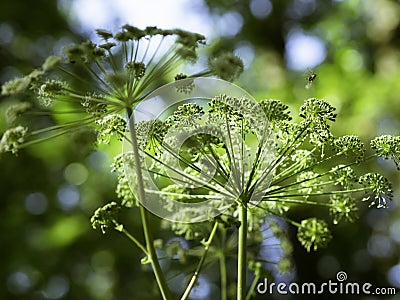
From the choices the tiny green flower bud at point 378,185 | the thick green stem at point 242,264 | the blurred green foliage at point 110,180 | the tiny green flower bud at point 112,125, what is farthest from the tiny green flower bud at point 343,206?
the blurred green foliage at point 110,180

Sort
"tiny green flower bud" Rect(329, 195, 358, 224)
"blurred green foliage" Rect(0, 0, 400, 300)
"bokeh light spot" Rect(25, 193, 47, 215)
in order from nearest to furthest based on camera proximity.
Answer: "tiny green flower bud" Rect(329, 195, 358, 224)
"blurred green foliage" Rect(0, 0, 400, 300)
"bokeh light spot" Rect(25, 193, 47, 215)

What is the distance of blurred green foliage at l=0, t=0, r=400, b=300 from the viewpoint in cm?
254

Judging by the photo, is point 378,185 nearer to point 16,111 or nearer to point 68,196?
point 16,111

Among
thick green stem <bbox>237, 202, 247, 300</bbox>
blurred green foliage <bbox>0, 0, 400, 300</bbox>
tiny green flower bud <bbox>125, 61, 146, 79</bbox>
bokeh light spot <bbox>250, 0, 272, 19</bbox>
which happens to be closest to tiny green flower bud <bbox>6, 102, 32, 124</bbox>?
tiny green flower bud <bbox>125, 61, 146, 79</bbox>

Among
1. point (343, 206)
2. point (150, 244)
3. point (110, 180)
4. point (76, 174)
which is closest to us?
point (150, 244)

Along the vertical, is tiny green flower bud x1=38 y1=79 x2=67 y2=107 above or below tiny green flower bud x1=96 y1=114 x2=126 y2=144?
above

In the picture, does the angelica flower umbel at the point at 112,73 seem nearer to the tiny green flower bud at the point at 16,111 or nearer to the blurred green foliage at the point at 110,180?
the tiny green flower bud at the point at 16,111

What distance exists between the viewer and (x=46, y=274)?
314 centimetres

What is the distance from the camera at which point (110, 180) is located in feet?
10.1

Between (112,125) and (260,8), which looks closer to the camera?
(112,125)

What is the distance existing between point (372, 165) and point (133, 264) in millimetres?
1818

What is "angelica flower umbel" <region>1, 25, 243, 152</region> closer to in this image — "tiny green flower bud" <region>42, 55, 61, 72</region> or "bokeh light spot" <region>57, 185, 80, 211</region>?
"tiny green flower bud" <region>42, 55, 61, 72</region>

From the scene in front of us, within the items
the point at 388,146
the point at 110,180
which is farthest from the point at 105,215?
the point at 110,180

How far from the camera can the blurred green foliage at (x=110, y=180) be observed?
8.35 ft
